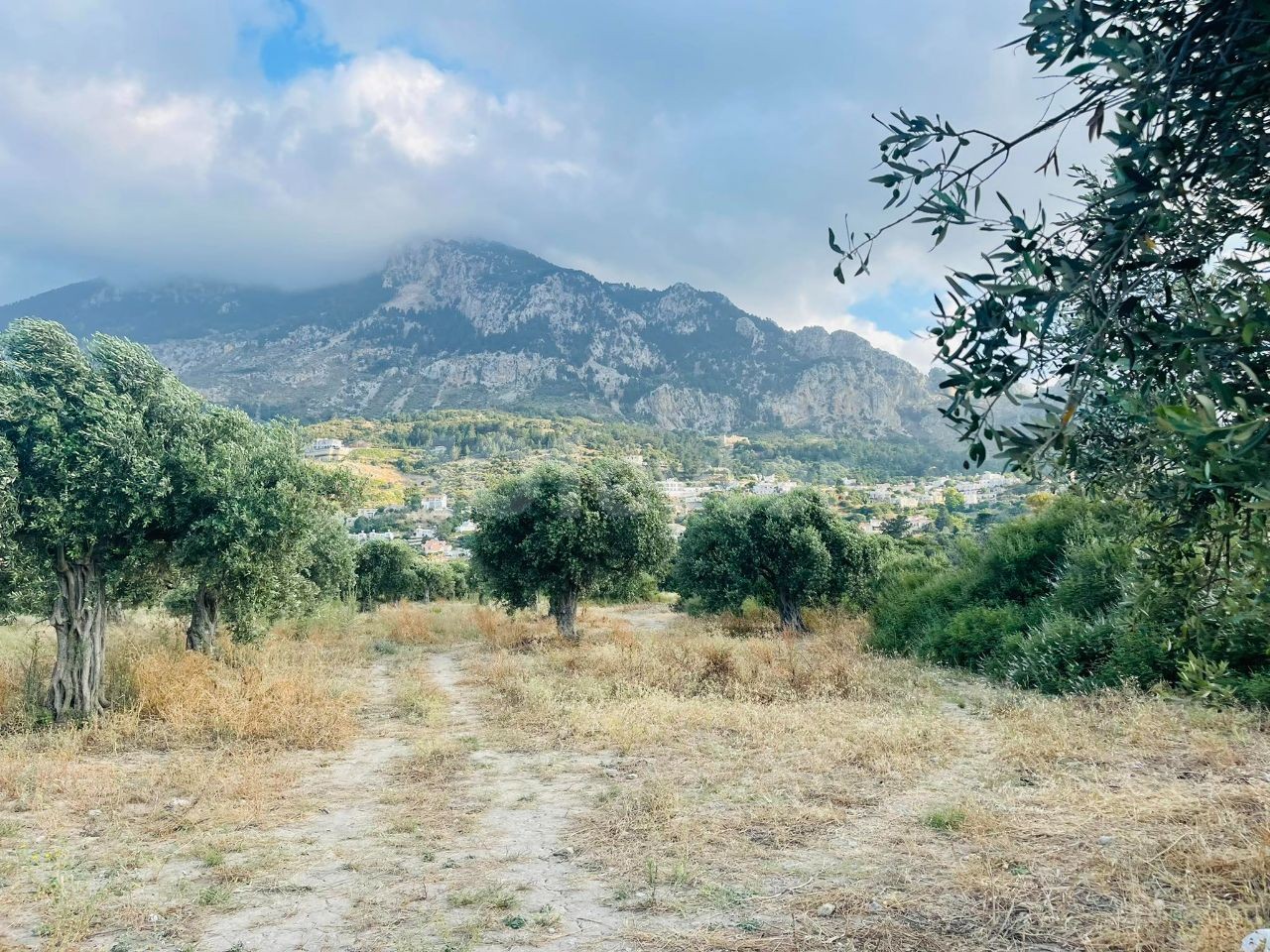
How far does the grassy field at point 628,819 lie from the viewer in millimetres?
4750

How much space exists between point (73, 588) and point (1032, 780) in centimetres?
1343

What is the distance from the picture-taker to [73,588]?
35.4ft

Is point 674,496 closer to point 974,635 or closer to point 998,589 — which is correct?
point 998,589

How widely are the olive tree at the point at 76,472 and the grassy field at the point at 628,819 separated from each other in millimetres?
1341

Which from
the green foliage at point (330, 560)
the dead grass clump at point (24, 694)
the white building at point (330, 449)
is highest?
the white building at point (330, 449)

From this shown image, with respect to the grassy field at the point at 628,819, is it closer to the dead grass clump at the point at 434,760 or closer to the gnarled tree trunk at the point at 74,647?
the dead grass clump at the point at 434,760

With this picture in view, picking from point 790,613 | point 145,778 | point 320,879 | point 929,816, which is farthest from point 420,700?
point 790,613

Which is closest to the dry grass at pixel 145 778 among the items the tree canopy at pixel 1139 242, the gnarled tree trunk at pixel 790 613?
the tree canopy at pixel 1139 242

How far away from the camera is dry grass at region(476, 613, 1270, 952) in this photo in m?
4.57

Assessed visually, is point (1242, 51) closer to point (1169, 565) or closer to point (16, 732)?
point (1169, 565)

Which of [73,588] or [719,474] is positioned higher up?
[719,474]

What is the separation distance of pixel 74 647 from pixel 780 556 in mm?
22181

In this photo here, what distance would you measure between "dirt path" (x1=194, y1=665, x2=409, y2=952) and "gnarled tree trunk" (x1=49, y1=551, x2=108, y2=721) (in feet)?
15.2

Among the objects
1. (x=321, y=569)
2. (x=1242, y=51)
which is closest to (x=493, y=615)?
(x=321, y=569)
